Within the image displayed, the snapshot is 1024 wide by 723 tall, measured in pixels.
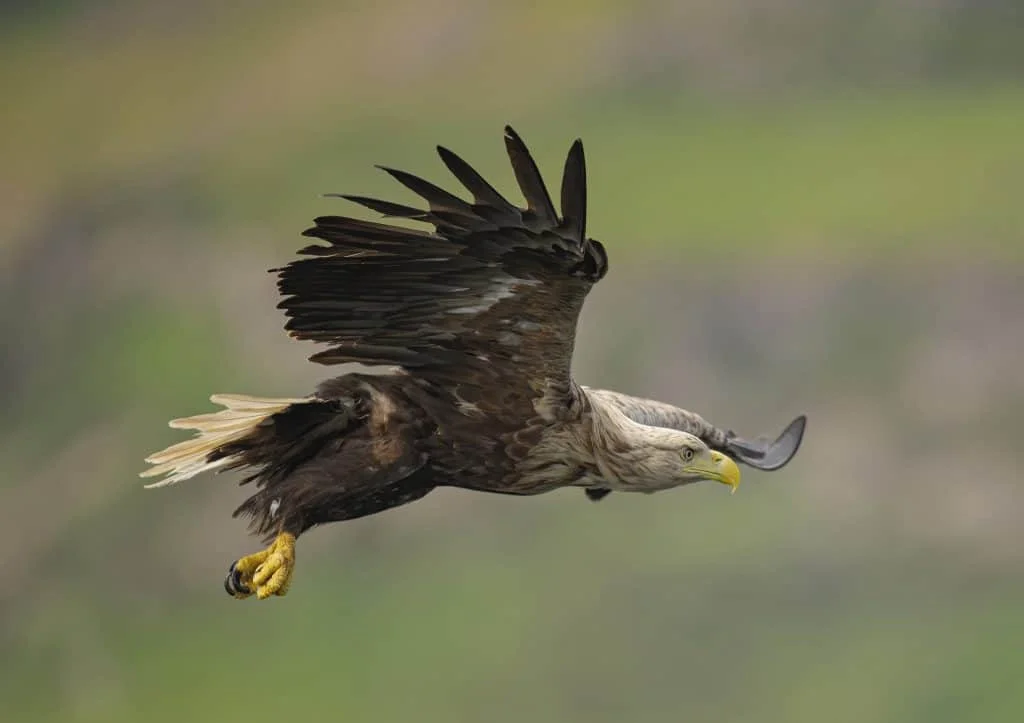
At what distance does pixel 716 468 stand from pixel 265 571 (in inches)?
59.4

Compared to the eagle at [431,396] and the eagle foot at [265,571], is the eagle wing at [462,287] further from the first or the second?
the eagle foot at [265,571]

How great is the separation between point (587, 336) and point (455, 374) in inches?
545

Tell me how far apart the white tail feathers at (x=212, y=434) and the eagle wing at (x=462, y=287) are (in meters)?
0.46

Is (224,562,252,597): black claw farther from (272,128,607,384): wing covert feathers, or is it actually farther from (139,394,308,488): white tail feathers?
(272,128,607,384): wing covert feathers

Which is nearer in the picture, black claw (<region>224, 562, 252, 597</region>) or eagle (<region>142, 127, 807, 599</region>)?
eagle (<region>142, 127, 807, 599</region>)

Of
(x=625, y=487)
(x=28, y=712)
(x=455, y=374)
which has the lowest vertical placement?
(x=28, y=712)

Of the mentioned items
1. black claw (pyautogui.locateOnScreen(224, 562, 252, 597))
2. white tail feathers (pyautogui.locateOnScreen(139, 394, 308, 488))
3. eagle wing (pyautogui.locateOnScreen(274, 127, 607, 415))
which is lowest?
black claw (pyautogui.locateOnScreen(224, 562, 252, 597))

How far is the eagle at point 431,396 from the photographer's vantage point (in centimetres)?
588

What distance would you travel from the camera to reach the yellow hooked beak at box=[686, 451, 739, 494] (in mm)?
6590

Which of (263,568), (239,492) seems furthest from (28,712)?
(263,568)

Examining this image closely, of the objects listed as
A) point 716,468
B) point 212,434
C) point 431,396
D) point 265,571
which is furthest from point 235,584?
point 716,468

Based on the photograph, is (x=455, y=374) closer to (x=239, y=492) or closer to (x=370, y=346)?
(x=370, y=346)

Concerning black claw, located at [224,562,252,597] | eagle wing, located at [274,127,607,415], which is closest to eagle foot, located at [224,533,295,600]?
black claw, located at [224,562,252,597]

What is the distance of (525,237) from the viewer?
5.79 metres
